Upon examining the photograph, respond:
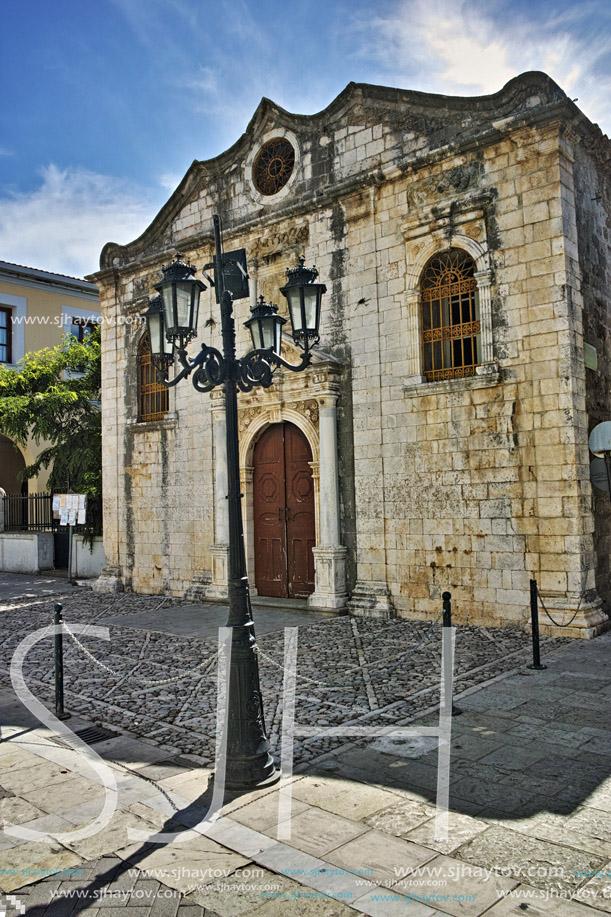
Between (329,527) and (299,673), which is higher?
(329,527)

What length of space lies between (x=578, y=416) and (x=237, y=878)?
7.15 m

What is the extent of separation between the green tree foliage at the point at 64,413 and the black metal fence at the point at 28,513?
1.21 meters

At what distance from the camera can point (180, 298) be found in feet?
17.7

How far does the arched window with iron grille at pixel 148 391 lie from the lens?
46.3ft

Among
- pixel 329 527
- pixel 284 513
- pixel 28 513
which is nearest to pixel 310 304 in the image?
pixel 329 527

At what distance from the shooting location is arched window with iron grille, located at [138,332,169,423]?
14125mm

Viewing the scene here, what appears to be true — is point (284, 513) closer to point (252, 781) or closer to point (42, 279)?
point (252, 781)

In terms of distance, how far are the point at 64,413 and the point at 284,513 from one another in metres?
8.33

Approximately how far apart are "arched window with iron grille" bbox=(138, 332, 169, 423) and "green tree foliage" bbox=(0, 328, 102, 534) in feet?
9.19

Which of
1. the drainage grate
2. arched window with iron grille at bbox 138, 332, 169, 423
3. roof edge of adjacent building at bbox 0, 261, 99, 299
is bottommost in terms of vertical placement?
the drainage grate

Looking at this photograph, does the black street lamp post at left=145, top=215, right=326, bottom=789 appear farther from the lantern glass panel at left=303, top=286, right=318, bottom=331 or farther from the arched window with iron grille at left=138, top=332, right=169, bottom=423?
the arched window with iron grille at left=138, top=332, right=169, bottom=423

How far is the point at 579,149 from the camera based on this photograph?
980cm

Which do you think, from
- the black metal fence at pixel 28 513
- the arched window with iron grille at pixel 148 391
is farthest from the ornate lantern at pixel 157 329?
the black metal fence at pixel 28 513

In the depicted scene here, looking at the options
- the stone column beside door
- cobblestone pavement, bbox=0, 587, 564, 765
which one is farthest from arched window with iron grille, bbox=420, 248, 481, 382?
cobblestone pavement, bbox=0, 587, 564, 765
